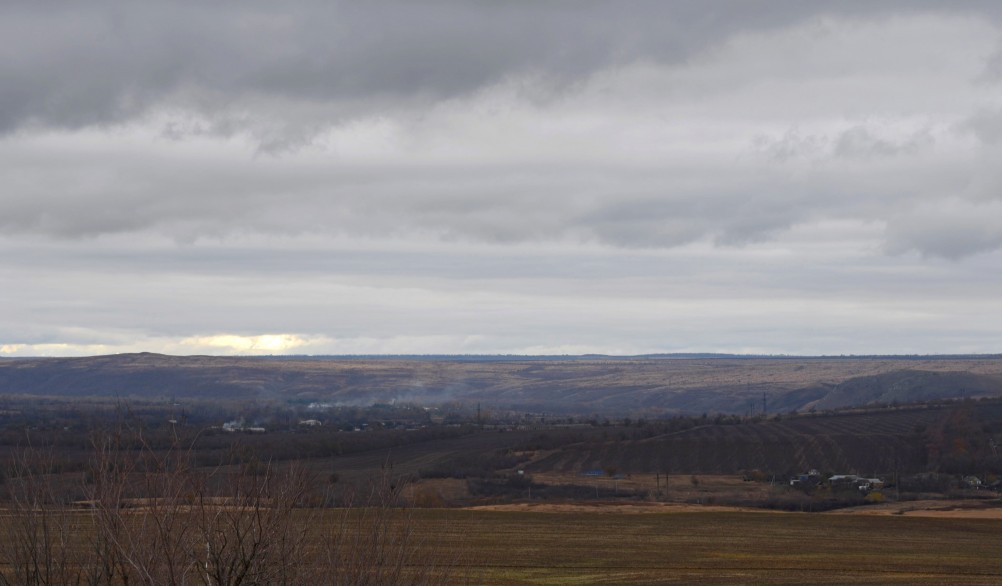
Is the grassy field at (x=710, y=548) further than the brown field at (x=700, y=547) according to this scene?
Yes

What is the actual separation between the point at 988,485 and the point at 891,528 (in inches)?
1444

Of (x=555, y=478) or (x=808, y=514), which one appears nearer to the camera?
(x=808, y=514)

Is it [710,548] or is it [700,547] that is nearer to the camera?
[710,548]

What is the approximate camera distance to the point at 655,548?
63.8 m

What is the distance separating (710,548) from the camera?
209 ft

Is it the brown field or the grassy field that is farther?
the grassy field

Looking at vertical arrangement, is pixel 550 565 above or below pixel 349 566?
below

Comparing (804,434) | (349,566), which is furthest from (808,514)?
(349,566)

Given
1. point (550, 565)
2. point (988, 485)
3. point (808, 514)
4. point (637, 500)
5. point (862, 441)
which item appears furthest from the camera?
point (862, 441)

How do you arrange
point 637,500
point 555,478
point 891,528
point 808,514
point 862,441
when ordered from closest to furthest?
point 891,528 → point 808,514 → point 637,500 → point 555,478 → point 862,441

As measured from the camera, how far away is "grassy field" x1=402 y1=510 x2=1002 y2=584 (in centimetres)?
5262

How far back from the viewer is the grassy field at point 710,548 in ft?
173

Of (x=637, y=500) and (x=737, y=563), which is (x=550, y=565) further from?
(x=637, y=500)

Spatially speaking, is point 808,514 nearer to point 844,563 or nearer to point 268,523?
point 844,563
